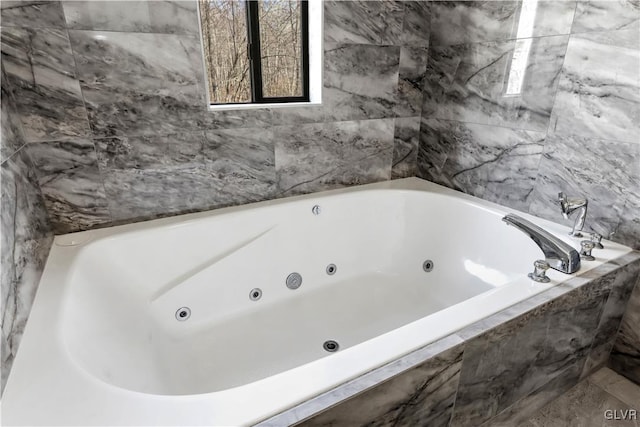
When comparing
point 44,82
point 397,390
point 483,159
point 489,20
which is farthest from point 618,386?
point 44,82

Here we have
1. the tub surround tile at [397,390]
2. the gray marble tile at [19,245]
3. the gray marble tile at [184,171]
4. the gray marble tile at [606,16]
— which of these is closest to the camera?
the tub surround tile at [397,390]

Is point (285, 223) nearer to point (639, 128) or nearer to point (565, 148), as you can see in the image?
point (565, 148)

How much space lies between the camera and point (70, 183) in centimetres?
138

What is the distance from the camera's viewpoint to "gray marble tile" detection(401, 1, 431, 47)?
1.87 m

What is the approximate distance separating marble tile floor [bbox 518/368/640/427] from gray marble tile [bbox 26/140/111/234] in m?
1.77

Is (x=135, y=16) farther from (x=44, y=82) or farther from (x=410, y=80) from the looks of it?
(x=410, y=80)

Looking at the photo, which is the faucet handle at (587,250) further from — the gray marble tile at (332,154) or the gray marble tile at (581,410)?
the gray marble tile at (332,154)

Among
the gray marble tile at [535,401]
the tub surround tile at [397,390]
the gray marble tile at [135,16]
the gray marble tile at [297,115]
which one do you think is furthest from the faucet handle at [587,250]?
the gray marble tile at [135,16]

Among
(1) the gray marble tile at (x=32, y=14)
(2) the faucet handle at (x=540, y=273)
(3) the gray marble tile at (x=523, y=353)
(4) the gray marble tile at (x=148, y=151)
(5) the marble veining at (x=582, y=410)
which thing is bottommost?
(5) the marble veining at (x=582, y=410)

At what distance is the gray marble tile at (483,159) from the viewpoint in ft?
5.42

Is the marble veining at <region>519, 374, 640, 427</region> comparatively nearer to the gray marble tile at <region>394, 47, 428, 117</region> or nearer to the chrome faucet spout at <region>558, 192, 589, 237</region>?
the chrome faucet spout at <region>558, 192, 589, 237</region>

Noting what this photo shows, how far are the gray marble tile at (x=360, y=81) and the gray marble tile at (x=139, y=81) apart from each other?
63 centimetres

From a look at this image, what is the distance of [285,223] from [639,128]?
140cm

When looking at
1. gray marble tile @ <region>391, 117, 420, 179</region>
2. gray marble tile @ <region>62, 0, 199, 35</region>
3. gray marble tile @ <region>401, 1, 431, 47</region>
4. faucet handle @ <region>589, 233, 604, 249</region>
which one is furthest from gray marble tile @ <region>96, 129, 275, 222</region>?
faucet handle @ <region>589, 233, 604, 249</region>
